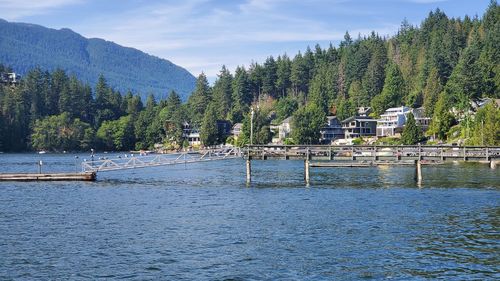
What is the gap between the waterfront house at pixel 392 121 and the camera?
16238 centimetres

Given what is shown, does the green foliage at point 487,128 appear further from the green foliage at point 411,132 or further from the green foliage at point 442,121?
the green foliage at point 411,132

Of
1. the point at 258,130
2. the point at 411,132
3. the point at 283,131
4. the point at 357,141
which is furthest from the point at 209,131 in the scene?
the point at 411,132

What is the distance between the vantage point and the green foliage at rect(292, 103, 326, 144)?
162750mm

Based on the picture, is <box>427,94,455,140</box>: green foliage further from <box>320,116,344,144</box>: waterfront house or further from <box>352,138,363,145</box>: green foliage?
<box>320,116,344,144</box>: waterfront house

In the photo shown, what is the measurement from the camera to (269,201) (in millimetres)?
50969

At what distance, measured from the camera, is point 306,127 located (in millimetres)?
163500

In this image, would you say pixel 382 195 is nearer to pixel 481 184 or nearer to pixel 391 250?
pixel 481 184

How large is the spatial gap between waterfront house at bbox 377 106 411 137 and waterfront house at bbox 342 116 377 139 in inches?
147

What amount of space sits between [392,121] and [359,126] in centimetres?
1221

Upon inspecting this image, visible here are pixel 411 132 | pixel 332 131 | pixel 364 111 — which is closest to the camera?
pixel 411 132

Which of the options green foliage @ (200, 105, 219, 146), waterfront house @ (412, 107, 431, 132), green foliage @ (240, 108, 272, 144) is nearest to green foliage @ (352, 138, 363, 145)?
waterfront house @ (412, 107, 431, 132)

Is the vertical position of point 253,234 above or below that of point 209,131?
below

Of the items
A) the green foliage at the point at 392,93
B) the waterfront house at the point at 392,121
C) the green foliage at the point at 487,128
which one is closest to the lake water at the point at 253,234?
the green foliage at the point at 487,128

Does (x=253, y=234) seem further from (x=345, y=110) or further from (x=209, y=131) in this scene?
(x=209, y=131)
